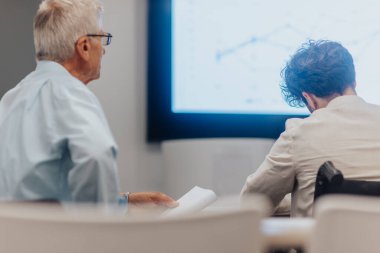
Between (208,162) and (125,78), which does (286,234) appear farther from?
(125,78)

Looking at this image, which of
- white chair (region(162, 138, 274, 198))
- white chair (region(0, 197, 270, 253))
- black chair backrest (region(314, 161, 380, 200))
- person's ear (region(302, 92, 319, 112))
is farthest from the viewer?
white chair (region(162, 138, 274, 198))

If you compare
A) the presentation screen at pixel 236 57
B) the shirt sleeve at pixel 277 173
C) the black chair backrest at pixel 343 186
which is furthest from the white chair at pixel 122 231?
the presentation screen at pixel 236 57

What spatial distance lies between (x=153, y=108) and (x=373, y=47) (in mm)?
1627

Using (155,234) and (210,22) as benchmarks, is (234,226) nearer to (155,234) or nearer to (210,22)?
(155,234)

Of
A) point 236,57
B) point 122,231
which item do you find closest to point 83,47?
point 122,231

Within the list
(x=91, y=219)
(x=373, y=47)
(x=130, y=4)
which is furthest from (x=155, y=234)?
(x=373, y=47)

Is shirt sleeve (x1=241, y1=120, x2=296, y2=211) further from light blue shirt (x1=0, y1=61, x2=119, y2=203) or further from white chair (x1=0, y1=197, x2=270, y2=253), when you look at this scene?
white chair (x1=0, y1=197, x2=270, y2=253)

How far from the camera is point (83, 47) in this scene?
1.90 metres

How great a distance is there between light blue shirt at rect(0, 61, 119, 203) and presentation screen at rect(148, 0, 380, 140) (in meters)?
2.25

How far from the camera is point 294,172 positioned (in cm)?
205

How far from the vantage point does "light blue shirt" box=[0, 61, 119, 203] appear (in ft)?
5.01

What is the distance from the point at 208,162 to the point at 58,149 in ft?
7.62

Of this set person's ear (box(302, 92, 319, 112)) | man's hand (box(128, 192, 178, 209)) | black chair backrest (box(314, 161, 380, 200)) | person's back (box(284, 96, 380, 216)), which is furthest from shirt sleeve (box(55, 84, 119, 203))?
person's ear (box(302, 92, 319, 112))

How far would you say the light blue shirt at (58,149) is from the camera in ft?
5.01
